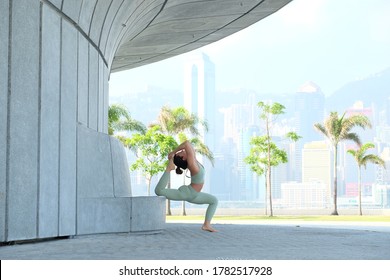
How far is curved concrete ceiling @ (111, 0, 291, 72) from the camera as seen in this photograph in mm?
17688

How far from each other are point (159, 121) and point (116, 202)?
3827 centimetres

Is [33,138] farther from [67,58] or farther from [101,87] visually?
[101,87]

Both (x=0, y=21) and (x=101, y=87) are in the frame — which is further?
(x=101, y=87)

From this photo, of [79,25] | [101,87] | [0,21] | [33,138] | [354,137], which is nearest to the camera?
[0,21]

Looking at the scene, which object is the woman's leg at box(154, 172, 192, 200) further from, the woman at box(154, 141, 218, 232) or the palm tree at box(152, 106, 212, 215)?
the palm tree at box(152, 106, 212, 215)

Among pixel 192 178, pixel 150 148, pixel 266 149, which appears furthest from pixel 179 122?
pixel 192 178

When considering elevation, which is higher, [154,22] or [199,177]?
[154,22]

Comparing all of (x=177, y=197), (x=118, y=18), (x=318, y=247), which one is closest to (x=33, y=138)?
(x=177, y=197)

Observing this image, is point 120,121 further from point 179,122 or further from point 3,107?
point 3,107

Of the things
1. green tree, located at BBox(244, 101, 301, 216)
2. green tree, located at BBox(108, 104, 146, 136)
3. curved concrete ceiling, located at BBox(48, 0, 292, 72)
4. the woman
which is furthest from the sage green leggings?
green tree, located at BBox(244, 101, 301, 216)

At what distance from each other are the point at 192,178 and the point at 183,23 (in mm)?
9306

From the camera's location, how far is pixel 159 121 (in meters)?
50.6

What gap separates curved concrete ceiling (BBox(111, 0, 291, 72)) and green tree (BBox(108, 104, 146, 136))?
18.2 meters

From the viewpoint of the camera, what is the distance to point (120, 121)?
46469 mm
